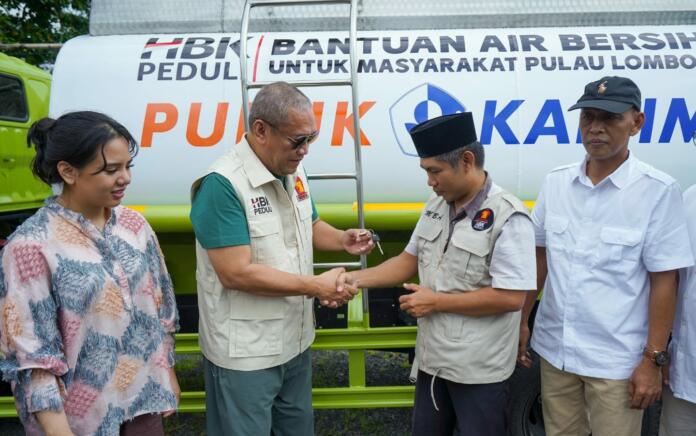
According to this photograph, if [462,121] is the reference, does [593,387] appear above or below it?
below

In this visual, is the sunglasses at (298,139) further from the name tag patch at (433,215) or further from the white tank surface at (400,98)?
the white tank surface at (400,98)

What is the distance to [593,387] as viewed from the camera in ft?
6.82

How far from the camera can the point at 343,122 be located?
2.91 m

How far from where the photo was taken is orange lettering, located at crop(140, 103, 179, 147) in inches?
115

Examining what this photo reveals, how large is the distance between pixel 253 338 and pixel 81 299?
66 centimetres

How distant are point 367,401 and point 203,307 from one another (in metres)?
1.26

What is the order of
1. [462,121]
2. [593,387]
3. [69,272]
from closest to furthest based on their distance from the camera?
[69,272]
[462,121]
[593,387]

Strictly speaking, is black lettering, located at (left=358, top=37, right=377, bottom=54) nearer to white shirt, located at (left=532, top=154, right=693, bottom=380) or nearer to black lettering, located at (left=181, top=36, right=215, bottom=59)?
black lettering, located at (left=181, top=36, right=215, bottom=59)

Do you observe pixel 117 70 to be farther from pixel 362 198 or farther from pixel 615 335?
pixel 615 335

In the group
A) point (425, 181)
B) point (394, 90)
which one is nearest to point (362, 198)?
point (425, 181)

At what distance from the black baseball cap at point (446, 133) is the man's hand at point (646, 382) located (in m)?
1.01

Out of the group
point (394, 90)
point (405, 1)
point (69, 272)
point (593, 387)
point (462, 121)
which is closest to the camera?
point (69, 272)

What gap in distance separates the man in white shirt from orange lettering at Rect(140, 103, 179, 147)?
2.38 m

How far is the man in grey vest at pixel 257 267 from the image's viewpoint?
1950 millimetres
